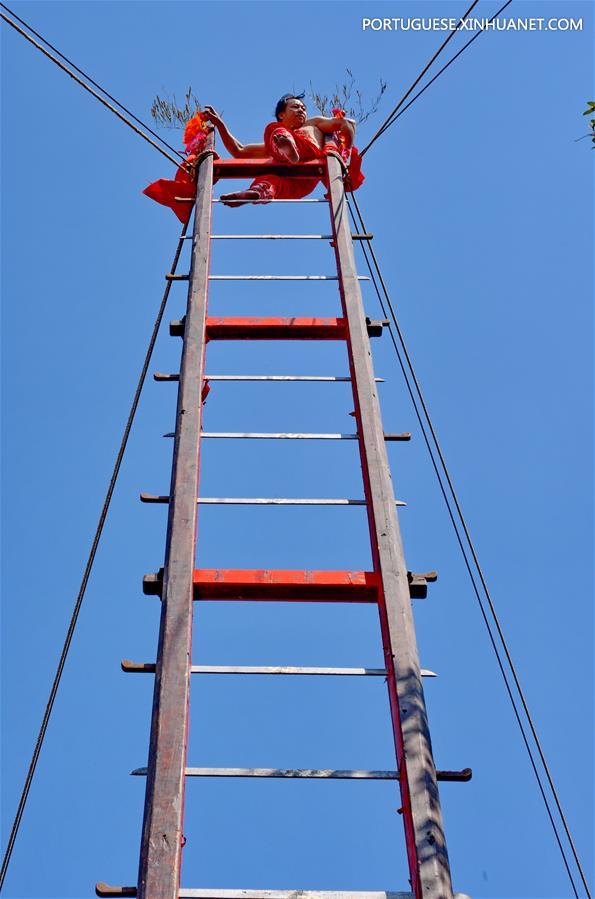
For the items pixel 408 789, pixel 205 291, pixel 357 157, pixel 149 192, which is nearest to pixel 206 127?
pixel 149 192

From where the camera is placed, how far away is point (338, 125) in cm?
662

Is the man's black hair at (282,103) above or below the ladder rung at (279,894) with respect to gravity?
above

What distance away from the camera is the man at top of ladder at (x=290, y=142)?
251 inches

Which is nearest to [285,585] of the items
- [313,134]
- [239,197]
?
[239,197]

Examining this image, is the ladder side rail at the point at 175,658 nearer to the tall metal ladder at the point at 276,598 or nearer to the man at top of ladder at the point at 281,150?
the tall metal ladder at the point at 276,598

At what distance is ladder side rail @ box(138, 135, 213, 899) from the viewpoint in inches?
113

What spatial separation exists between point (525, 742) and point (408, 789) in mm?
1985

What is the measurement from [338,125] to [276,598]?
13.3 feet

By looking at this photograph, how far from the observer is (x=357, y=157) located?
6625mm

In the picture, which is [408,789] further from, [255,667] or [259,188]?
[259,188]

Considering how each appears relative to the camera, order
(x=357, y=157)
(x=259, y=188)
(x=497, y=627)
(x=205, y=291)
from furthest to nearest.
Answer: (x=357, y=157) → (x=259, y=188) → (x=205, y=291) → (x=497, y=627)

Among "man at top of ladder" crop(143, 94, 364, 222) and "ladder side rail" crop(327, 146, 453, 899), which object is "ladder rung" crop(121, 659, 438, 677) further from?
"man at top of ladder" crop(143, 94, 364, 222)

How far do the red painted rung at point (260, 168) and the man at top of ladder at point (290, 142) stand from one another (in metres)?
0.03

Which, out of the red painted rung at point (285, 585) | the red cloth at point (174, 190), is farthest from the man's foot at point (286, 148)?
the red painted rung at point (285, 585)
